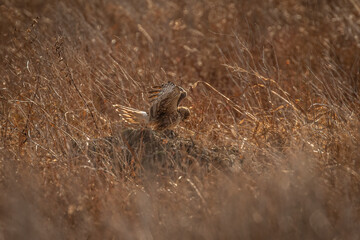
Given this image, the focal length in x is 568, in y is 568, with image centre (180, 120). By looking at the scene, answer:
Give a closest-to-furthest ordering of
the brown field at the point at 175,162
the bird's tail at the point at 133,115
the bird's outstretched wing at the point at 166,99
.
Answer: the brown field at the point at 175,162 → the bird's outstretched wing at the point at 166,99 → the bird's tail at the point at 133,115

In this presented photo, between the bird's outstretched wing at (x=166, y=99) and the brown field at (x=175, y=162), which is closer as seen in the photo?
the brown field at (x=175, y=162)

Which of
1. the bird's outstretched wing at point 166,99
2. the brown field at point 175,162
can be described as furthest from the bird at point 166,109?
the brown field at point 175,162

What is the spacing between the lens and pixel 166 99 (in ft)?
14.1

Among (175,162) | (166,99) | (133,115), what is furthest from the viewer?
(133,115)

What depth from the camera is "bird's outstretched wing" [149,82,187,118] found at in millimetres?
4266

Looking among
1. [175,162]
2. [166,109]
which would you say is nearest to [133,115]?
[166,109]

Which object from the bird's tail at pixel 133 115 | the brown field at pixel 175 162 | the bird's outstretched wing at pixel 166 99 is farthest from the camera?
the bird's tail at pixel 133 115

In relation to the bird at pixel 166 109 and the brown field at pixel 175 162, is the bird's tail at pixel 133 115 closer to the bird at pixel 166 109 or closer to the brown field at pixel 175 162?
the bird at pixel 166 109

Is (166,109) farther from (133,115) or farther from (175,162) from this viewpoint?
(175,162)

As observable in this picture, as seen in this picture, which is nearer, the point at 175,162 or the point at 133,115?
the point at 175,162

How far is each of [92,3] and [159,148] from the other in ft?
17.3

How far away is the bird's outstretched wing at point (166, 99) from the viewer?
168 inches

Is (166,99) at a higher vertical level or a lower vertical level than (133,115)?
higher

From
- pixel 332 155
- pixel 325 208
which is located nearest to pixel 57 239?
pixel 325 208
